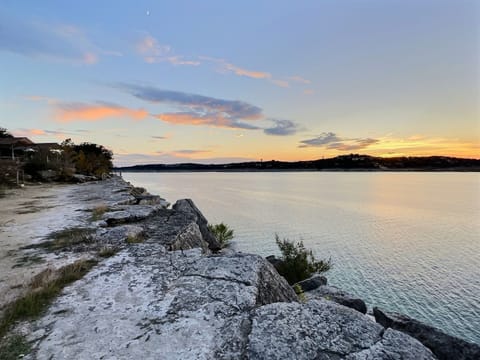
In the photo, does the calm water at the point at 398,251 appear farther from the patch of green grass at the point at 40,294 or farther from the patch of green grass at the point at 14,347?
the patch of green grass at the point at 14,347

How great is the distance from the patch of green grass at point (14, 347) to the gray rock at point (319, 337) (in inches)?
84.0

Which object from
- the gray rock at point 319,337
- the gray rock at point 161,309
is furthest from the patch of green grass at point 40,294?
the gray rock at point 319,337

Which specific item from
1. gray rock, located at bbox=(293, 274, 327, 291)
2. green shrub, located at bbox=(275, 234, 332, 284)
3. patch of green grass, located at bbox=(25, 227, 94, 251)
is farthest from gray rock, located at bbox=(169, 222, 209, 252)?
green shrub, located at bbox=(275, 234, 332, 284)

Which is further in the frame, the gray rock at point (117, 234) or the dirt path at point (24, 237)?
the gray rock at point (117, 234)

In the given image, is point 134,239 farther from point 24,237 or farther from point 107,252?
point 24,237

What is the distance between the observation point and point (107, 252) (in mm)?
5559

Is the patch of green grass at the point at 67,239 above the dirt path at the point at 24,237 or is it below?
above

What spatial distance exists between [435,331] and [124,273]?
244 inches

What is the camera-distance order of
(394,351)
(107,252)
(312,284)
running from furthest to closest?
1. (312,284)
2. (107,252)
3. (394,351)

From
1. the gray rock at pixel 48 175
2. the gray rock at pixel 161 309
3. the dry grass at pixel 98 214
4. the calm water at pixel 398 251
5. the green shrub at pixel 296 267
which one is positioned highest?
the gray rock at pixel 48 175

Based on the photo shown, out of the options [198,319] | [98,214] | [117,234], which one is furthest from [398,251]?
[198,319]

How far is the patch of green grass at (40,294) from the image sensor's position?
3.46 metres

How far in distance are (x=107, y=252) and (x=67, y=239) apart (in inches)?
62.5

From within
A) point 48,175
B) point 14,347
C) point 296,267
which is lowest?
point 296,267
